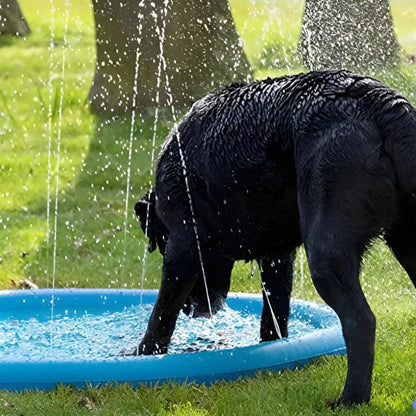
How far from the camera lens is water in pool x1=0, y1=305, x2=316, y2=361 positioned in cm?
483

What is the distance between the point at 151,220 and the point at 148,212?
0.05 metres

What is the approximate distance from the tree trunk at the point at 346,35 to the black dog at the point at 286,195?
6.97 meters

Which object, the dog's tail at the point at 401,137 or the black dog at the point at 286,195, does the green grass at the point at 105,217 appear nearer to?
the black dog at the point at 286,195

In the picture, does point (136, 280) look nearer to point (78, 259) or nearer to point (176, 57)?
point (78, 259)

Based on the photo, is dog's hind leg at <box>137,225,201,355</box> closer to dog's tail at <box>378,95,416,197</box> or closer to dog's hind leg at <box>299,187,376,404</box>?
dog's hind leg at <box>299,187,376,404</box>

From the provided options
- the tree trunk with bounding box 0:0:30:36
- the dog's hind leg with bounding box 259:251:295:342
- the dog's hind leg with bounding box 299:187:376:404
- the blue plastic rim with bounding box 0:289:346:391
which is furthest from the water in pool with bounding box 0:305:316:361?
the tree trunk with bounding box 0:0:30:36

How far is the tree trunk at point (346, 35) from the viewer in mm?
11336

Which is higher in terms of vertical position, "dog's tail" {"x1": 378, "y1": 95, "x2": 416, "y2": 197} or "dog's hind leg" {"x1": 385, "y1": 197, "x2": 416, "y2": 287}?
"dog's tail" {"x1": 378, "y1": 95, "x2": 416, "y2": 197}

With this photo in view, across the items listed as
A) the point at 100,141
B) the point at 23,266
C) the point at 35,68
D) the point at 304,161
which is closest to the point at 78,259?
the point at 23,266

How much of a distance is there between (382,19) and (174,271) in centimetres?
861

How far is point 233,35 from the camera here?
10383 millimetres

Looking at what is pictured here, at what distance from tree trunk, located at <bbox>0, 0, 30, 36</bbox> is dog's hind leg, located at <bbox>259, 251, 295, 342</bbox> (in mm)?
10129

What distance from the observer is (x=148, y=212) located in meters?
4.66

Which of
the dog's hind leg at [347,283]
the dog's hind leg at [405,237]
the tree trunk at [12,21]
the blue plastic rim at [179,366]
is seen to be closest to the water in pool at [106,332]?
the blue plastic rim at [179,366]
